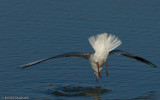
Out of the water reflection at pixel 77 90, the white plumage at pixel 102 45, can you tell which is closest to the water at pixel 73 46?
the water reflection at pixel 77 90

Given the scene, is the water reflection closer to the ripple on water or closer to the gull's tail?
the ripple on water

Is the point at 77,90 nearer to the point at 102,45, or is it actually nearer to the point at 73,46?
the point at 102,45

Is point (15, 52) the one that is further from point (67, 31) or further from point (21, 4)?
point (21, 4)

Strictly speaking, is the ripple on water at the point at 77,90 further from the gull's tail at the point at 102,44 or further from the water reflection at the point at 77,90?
the gull's tail at the point at 102,44

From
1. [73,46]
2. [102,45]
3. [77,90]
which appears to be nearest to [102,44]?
[102,45]

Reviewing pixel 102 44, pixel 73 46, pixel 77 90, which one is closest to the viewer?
pixel 102 44

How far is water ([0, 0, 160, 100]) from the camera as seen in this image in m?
12.2

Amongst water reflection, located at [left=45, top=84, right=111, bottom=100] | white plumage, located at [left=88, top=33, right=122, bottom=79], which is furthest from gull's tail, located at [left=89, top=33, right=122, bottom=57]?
water reflection, located at [left=45, top=84, right=111, bottom=100]

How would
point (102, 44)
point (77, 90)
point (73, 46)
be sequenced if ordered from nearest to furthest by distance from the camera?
point (102, 44)
point (77, 90)
point (73, 46)

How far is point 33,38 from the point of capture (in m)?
15.6

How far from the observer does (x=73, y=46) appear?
14.9 metres

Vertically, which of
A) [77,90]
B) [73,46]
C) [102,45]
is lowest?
[77,90]

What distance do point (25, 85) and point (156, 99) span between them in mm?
3370

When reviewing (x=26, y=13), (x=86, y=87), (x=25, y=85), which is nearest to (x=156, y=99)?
(x=86, y=87)
